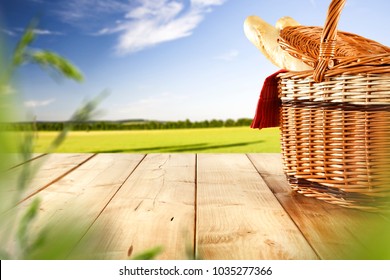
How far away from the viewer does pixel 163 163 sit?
7.48ft

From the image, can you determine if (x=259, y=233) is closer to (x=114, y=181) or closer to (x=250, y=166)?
(x=114, y=181)

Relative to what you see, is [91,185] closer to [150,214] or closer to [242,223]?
[150,214]

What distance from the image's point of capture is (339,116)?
1.31 meters

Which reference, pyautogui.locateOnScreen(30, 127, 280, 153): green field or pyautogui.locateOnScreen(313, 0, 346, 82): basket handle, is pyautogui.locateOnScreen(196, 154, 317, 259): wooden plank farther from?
pyautogui.locateOnScreen(30, 127, 280, 153): green field

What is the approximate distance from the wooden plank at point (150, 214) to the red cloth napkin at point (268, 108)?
0.36m

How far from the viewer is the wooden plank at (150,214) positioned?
101cm

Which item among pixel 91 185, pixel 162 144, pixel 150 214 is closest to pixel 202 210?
pixel 150 214

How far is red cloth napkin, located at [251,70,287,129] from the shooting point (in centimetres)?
162

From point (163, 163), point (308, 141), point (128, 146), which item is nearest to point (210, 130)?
point (128, 146)

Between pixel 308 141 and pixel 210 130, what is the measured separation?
383 centimetres

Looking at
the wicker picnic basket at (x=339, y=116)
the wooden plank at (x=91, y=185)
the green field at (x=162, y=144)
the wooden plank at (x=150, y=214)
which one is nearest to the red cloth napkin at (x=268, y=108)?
the wicker picnic basket at (x=339, y=116)

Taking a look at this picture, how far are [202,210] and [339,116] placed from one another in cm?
50

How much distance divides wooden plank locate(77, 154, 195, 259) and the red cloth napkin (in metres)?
0.36

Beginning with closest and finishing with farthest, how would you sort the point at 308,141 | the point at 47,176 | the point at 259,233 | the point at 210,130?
the point at 259,233
the point at 308,141
the point at 47,176
the point at 210,130
